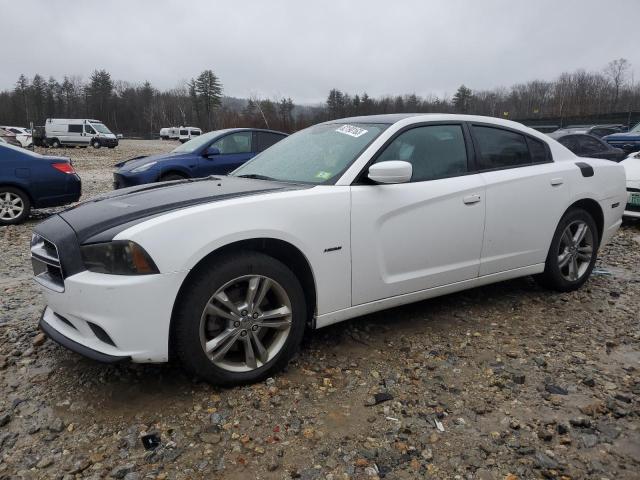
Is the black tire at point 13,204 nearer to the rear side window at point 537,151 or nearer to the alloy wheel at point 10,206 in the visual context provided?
the alloy wheel at point 10,206

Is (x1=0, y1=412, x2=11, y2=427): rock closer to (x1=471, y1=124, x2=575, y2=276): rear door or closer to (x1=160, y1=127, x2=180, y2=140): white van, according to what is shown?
(x1=471, y1=124, x2=575, y2=276): rear door

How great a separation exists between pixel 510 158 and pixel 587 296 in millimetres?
1519

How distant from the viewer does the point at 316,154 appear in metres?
3.50

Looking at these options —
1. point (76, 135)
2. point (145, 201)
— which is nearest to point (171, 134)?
point (76, 135)

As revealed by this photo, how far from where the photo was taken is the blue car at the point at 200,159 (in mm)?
8055

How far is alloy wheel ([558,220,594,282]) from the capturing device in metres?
4.26

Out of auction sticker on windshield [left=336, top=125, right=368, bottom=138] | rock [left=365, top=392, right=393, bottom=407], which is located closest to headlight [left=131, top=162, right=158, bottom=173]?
auction sticker on windshield [left=336, top=125, right=368, bottom=138]

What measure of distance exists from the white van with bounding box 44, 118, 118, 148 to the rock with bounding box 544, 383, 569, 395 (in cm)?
3763

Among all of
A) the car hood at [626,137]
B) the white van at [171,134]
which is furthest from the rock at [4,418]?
the white van at [171,134]

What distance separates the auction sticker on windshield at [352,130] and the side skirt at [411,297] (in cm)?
118

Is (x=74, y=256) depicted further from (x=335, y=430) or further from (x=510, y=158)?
(x=510, y=158)

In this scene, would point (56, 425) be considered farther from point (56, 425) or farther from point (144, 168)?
point (144, 168)

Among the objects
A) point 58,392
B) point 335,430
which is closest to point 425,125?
point 335,430

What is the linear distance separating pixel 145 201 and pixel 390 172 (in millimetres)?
1470
